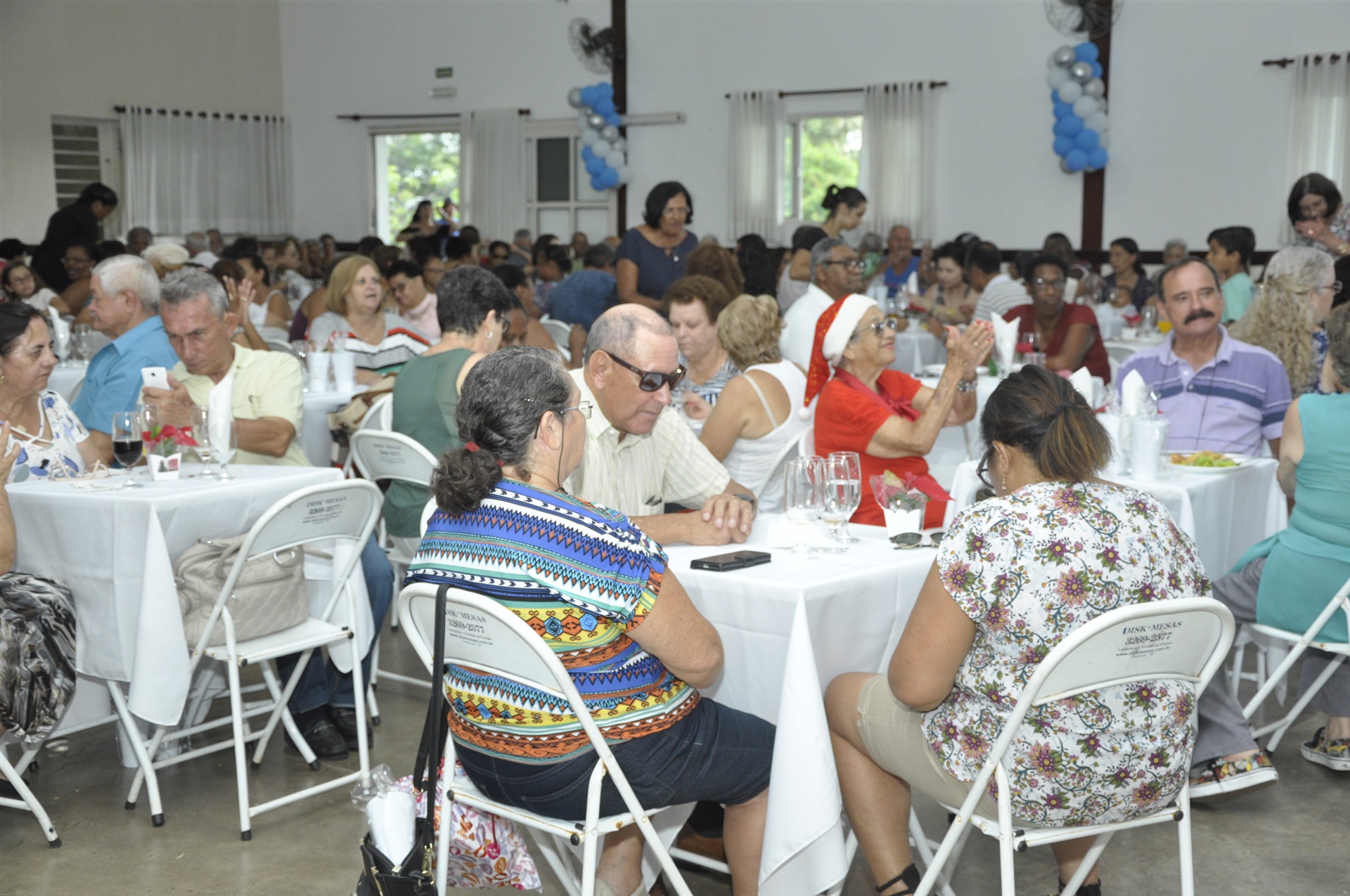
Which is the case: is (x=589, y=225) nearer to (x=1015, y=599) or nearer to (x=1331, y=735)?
(x=1331, y=735)

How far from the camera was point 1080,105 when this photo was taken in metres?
12.0

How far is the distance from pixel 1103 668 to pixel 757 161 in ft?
40.5

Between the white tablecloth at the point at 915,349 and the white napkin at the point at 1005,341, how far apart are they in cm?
201

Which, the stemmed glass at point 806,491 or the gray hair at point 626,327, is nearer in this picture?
the stemmed glass at point 806,491

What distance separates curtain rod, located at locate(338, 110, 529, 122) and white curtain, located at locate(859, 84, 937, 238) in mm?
4343

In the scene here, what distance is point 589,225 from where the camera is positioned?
15.1 meters

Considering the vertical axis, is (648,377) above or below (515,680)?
above

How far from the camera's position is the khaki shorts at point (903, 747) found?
7.05 ft

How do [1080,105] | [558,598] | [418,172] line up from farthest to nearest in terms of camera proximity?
[418,172], [1080,105], [558,598]

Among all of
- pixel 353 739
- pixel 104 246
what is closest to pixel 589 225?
pixel 104 246

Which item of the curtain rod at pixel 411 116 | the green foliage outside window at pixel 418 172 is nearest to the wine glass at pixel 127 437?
the curtain rod at pixel 411 116

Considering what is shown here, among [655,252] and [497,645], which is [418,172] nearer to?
[655,252]

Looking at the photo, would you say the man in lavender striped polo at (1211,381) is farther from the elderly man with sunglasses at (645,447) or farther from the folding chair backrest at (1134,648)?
the folding chair backrest at (1134,648)

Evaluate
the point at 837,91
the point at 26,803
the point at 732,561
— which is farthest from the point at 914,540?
the point at 837,91
